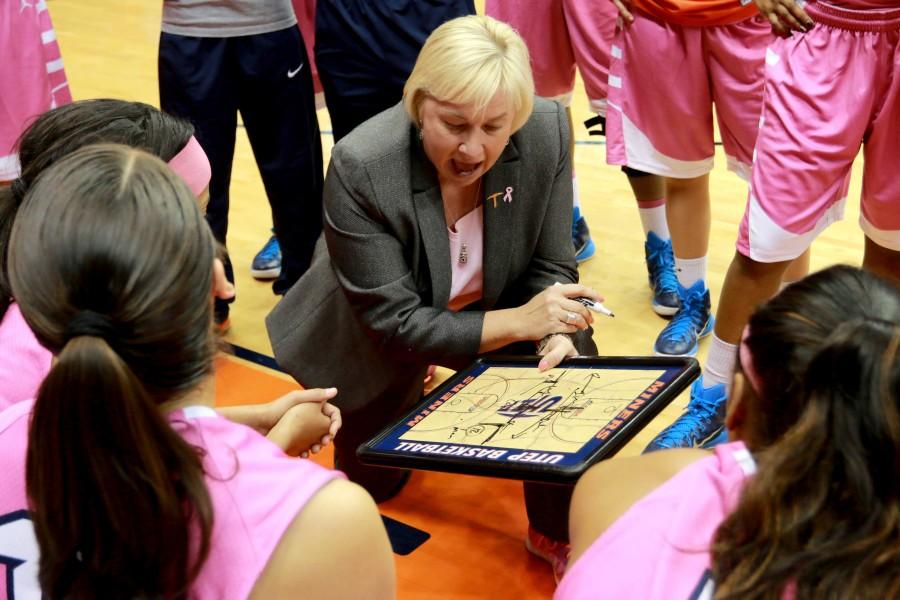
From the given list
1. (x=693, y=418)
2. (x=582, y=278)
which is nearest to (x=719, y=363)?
(x=693, y=418)

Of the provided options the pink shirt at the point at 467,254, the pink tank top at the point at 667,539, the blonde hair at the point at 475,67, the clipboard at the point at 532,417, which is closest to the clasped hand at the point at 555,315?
the clipboard at the point at 532,417

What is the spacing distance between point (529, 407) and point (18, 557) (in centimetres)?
90

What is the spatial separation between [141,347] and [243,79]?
6.41 feet

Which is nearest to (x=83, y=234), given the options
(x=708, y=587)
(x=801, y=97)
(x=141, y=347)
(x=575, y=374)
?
(x=141, y=347)

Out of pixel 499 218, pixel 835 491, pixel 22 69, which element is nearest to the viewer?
pixel 835 491

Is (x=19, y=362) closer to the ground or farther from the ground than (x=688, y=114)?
farther from the ground

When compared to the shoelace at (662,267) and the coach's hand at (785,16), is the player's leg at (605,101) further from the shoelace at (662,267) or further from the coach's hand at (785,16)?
the coach's hand at (785,16)

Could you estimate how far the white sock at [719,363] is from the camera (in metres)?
2.34

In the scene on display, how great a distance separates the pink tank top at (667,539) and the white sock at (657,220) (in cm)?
201

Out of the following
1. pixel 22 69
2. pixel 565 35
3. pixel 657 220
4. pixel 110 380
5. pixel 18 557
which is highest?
pixel 110 380

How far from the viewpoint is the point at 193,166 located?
73.9 inches

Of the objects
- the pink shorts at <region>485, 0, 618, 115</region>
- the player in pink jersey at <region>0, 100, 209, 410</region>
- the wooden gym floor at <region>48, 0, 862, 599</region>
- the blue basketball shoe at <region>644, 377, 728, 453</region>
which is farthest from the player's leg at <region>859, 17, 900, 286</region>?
the player in pink jersey at <region>0, 100, 209, 410</region>

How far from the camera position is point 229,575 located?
0.99 m

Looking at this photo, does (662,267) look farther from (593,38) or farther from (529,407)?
(529,407)
